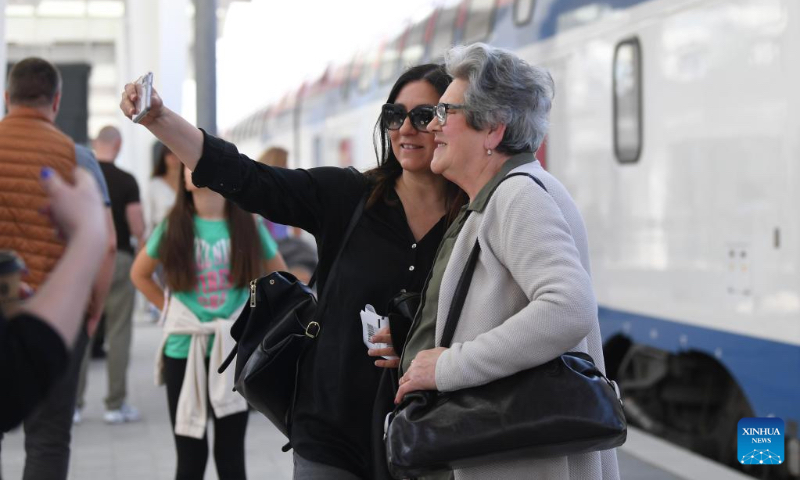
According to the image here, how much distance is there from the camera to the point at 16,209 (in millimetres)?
3748

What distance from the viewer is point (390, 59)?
Result: 14305 millimetres

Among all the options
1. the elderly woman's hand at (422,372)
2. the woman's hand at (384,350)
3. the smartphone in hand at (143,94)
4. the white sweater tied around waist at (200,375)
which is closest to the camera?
the elderly woman's hand at (422,372)

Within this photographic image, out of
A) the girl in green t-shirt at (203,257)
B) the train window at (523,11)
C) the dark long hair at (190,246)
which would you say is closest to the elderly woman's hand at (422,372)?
the girl in green t-shirt at (203,257)

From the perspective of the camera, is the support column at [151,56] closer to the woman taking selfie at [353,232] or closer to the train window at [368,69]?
the train window at [368,69]

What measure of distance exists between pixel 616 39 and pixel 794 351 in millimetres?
2872

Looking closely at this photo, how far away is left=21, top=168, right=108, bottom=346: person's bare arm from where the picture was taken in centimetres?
193

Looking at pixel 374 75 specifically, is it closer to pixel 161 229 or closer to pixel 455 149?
pixel 161 229

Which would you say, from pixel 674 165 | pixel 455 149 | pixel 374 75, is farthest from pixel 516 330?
pixel 374 75

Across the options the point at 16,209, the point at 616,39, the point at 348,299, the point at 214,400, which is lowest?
the point at 214,400

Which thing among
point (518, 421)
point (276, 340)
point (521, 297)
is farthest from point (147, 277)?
point (518, 421)

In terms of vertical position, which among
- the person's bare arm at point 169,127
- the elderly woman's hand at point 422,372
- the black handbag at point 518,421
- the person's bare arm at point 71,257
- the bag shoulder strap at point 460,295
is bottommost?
the black handbag at point 518,421

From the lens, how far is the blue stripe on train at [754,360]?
601 centimetres

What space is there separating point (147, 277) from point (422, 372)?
10.7 feet

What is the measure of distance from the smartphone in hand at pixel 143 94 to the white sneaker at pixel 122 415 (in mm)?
5865
